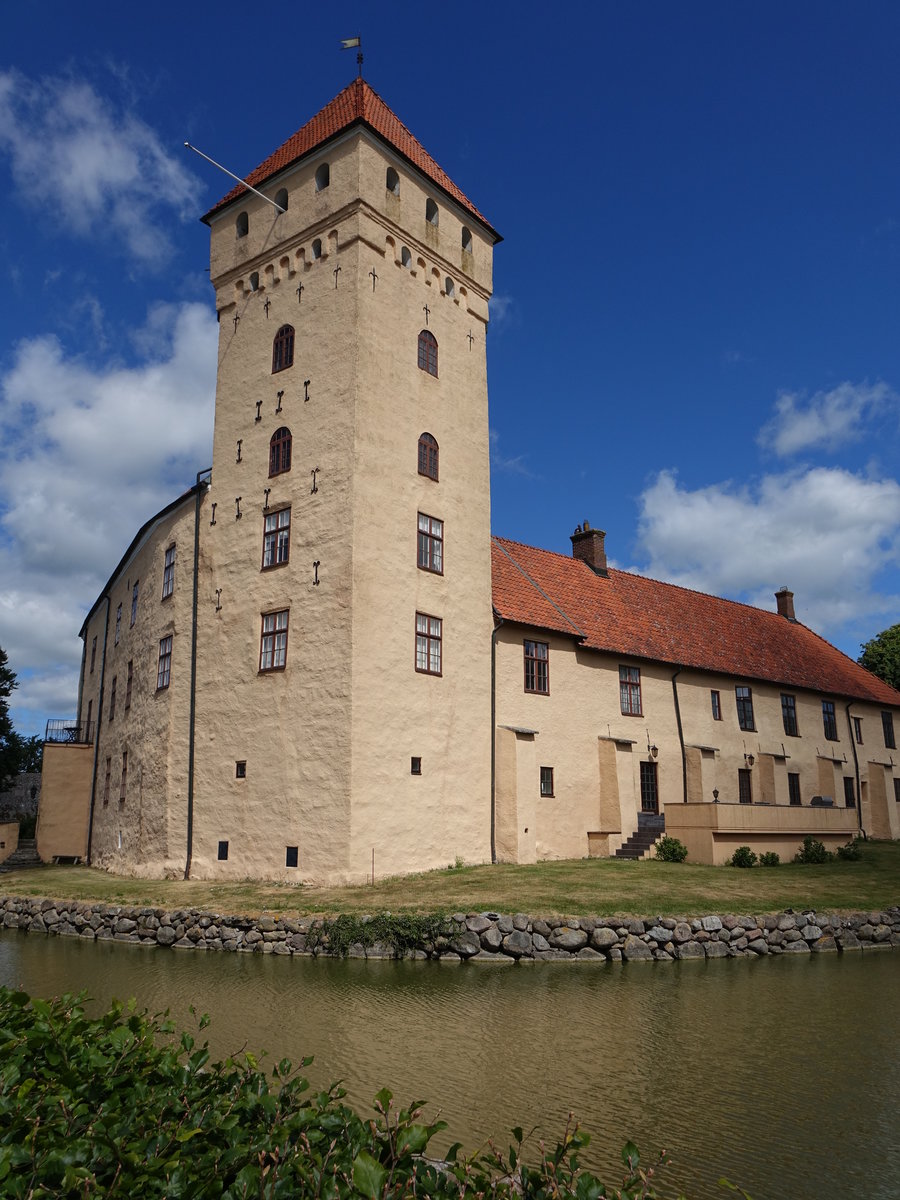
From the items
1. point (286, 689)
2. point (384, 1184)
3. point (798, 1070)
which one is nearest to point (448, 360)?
point (286, 689)

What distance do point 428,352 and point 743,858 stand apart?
17.9 m

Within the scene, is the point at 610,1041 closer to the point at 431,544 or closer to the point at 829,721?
the point at 431,544

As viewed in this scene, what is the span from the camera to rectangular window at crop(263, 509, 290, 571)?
24.1 meters

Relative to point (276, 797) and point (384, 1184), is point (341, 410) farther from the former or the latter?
point (384, 1184)

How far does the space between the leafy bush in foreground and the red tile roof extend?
22281mm

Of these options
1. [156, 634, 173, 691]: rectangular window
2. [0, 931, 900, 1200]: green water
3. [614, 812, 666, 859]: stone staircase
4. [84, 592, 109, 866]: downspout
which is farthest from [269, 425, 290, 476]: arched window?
[614, 812, 666, 859]: stone staircase

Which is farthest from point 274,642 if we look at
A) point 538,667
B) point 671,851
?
point 671,851

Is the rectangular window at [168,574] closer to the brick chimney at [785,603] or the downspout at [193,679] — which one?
the downspout at [193,679]

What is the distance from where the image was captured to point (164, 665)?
27.1 meters

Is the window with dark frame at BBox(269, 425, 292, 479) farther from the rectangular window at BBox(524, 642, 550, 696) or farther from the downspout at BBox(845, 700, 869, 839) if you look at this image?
the downspout at BBox(845, 700, 869, 839)

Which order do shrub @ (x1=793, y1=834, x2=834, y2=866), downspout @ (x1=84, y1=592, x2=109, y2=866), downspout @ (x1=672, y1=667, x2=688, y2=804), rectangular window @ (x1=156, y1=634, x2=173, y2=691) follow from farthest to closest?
downspout @ (x1=84, y1=592, x2=109, y2=866), downspout @ (x1=672, y1=667, x2=688, y2=804), shrub @ (x1=793, y1=834, x2=834, y2=866), rectangular window @ (x1=156, y1=634, x2=173, y2=691)

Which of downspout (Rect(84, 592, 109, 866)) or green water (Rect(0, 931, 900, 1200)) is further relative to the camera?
downspout (Rect(84, 592, 109, 866))

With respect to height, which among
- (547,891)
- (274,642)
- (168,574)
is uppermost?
(168,574)

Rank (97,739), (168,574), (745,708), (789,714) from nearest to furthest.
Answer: (168,574)
(97,739)
(745,708)
(789,714)
